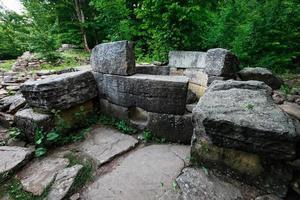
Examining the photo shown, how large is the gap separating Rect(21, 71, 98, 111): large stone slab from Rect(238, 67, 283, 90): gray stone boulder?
2.76 metres

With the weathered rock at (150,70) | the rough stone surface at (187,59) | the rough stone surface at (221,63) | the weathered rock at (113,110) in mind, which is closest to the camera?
the weathered rock at (113,110)

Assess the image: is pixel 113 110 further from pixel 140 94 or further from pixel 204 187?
pixel 204 187

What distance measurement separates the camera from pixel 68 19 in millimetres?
9578

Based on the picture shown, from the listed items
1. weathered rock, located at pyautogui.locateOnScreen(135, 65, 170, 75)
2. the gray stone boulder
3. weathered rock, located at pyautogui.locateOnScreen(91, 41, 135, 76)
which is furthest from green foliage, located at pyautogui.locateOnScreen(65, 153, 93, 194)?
the gray stone boulder

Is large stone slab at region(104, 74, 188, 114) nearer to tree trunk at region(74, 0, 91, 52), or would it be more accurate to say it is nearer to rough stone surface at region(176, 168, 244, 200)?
rough stone surface at region(176, 168, 244, 200)

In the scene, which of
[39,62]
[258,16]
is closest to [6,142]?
[39,62]

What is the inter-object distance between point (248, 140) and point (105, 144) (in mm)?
1873

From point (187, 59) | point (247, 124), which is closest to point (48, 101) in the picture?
point (247, 124)

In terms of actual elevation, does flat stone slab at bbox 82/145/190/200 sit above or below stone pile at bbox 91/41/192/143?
below

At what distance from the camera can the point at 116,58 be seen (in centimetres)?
292

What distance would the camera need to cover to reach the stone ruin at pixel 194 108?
4.52 ft

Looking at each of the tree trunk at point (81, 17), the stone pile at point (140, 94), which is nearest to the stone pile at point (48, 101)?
the stone pile at point (140, 94)

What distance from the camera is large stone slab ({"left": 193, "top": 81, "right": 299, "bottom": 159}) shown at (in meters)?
1.26

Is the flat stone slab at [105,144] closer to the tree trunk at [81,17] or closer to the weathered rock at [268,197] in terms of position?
the weathered rock at [268,197]
